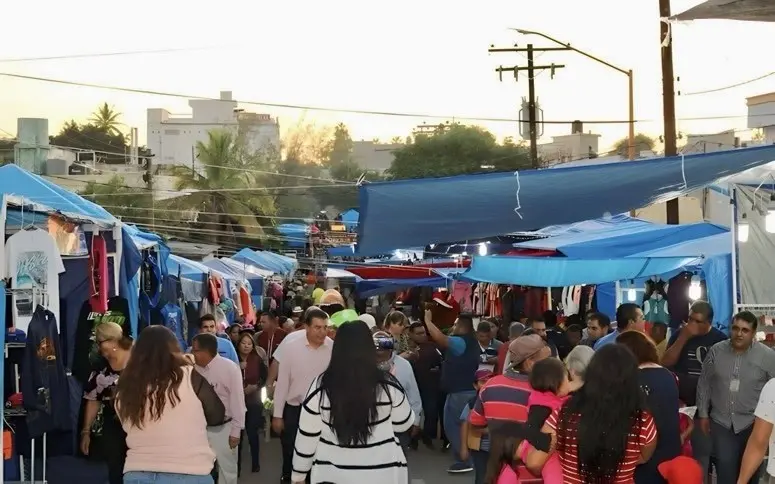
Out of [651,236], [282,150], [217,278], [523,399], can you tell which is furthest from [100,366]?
[282,150]

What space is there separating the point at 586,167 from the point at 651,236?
297 inches

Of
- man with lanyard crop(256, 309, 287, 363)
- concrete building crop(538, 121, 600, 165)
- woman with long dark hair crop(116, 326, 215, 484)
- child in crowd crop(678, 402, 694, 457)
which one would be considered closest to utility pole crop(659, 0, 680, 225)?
man with lanyard crop(256, 309, 287, 363)

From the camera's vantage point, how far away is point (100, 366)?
957 centimetres

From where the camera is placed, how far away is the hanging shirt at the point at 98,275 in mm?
11711

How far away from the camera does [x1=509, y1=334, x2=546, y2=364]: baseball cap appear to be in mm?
7836

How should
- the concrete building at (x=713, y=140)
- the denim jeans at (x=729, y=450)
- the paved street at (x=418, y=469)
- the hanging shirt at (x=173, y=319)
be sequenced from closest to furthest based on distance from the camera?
the denim jeans at (x=729, y=450), the paved street at (x=418, y=469), the hanging shirt at (x=173, y=319), the concrete building at (x=713, y=140)

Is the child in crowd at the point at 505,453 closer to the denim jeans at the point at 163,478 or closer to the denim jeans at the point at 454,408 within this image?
the denim jeans at the point at 163,478

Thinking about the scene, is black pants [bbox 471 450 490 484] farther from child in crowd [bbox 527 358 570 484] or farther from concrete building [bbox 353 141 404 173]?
concrete building [bbox 353 141 404 173]

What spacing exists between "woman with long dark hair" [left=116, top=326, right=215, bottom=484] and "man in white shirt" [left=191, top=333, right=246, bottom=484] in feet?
10.9

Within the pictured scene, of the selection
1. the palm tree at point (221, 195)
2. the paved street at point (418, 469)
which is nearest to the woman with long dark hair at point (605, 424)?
the paved street at point (418, 469)

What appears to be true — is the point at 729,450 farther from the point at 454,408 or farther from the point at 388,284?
the point at 388,284

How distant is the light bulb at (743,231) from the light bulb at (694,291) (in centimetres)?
448

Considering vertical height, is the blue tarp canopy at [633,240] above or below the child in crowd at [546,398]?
above

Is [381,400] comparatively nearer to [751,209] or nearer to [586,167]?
[586,167]
